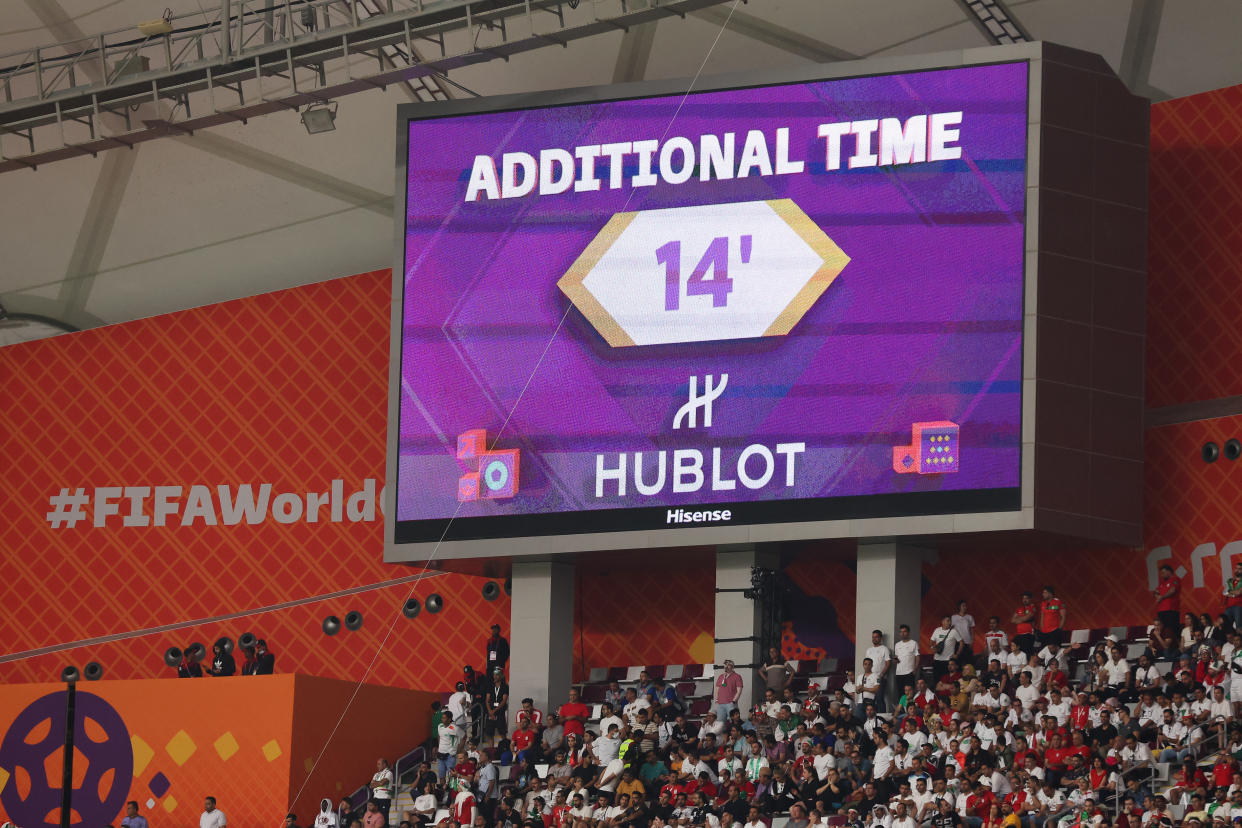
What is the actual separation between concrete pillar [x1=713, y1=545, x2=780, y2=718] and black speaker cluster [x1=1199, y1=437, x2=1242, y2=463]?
4.33 metres

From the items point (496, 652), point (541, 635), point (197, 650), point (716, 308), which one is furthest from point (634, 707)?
point (197, 650)

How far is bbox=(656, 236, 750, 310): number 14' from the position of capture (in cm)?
2292

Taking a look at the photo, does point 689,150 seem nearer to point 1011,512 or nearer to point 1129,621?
Result: point 1011,512

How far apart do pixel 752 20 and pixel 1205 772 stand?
32.2 feet

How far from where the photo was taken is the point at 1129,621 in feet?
75.6

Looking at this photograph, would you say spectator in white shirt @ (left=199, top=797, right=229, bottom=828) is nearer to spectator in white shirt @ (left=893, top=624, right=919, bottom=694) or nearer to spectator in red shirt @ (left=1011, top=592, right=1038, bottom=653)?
spectator in white shirt @ (left=893, top=624, right=919, bottom=694)

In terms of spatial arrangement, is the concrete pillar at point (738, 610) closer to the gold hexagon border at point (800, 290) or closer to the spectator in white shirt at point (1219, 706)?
the gold hexagon border at point (800, 290)

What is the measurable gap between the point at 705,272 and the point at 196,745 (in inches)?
283

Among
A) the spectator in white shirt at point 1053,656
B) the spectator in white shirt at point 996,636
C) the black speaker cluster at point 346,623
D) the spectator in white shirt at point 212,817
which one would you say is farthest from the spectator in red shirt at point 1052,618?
the black speaker cluster at point 346,623

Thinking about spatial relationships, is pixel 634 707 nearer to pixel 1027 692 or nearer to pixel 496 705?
pixel 496 705

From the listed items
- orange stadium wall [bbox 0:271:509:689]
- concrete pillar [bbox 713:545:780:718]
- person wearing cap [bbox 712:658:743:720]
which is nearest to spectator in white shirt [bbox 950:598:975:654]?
concrete pillar [bbox 713:545:780:718]

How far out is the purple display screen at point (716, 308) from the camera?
21953 millimetres

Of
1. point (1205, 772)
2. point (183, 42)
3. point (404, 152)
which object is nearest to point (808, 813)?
point (1205, 772)

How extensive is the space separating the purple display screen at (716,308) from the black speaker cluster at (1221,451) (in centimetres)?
252
